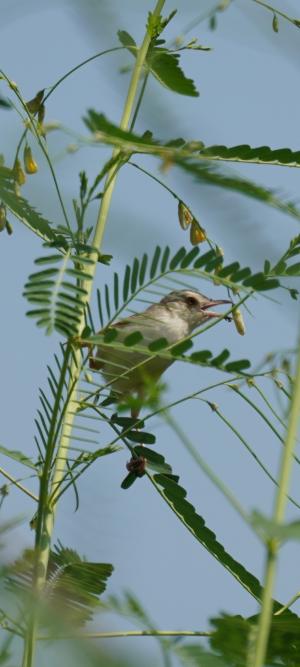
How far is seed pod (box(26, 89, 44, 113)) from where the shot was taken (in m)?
3.50

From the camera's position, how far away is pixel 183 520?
3.36m

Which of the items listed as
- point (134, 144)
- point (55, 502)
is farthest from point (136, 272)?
point (134, 144)

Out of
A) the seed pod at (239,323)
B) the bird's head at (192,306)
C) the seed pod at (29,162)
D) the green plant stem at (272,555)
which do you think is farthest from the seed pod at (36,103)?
the bird's head at (192,306)

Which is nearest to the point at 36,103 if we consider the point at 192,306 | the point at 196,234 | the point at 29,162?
the point at 29,162

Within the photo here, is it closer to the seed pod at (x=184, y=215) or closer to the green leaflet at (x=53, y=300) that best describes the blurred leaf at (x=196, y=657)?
the green leaflet at (x=53, y=300)

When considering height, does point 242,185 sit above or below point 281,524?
above

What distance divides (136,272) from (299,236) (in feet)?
1.60

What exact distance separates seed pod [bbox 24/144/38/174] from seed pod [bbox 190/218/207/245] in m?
0.67

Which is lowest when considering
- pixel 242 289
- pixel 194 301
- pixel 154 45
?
pixel 242 289

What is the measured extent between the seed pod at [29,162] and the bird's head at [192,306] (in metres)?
3.13

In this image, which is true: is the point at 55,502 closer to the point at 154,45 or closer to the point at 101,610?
the point at 101,610

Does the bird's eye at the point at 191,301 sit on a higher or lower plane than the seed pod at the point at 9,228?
higher

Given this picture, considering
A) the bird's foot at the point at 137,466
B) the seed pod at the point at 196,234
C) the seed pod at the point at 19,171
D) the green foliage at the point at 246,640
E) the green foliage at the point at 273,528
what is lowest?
the green foliage at the point at 273,528

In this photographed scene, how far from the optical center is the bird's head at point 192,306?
6543 millimetres
